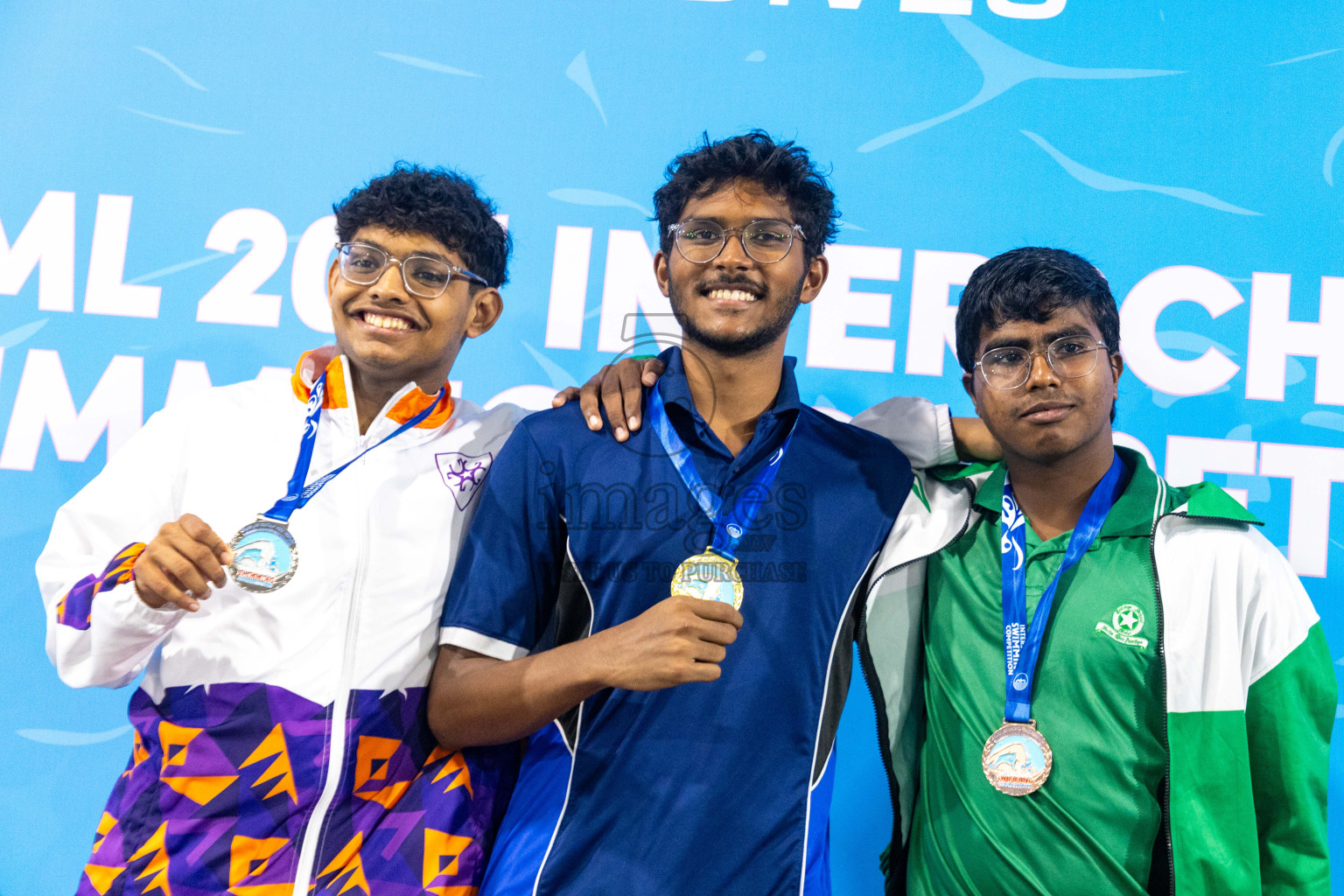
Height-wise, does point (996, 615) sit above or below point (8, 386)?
below

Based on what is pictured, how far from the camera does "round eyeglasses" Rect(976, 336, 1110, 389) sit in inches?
70.8

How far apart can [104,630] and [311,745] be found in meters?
0.42

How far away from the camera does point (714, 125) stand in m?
2.74

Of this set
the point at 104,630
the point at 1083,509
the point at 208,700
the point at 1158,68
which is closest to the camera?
the point at 104,630

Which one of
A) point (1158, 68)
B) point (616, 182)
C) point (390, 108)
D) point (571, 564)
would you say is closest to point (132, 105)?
point (390, 108)

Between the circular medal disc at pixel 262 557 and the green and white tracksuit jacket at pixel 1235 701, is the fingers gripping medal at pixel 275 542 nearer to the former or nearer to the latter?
the circular medal disc at pixel 262 557

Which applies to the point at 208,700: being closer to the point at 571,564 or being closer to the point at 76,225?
the point at 571,564

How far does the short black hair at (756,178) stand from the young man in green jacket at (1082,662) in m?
0.43

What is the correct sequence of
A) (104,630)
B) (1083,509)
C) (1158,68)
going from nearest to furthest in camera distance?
(104,630) → (1083,509) → (1158,68)

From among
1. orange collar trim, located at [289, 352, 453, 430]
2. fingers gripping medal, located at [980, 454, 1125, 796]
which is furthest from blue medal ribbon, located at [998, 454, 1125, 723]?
orange collar trim, located at [289, 352, 453, 430]

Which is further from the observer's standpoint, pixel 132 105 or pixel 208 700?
pixel 132 105

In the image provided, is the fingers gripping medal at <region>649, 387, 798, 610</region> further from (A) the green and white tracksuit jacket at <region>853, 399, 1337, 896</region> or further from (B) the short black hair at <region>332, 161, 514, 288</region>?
(B) the short black hair at <region>332, 161, 514, 288</region>

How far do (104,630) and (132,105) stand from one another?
2.04 m

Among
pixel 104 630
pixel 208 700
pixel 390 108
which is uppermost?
pixel 390 108
